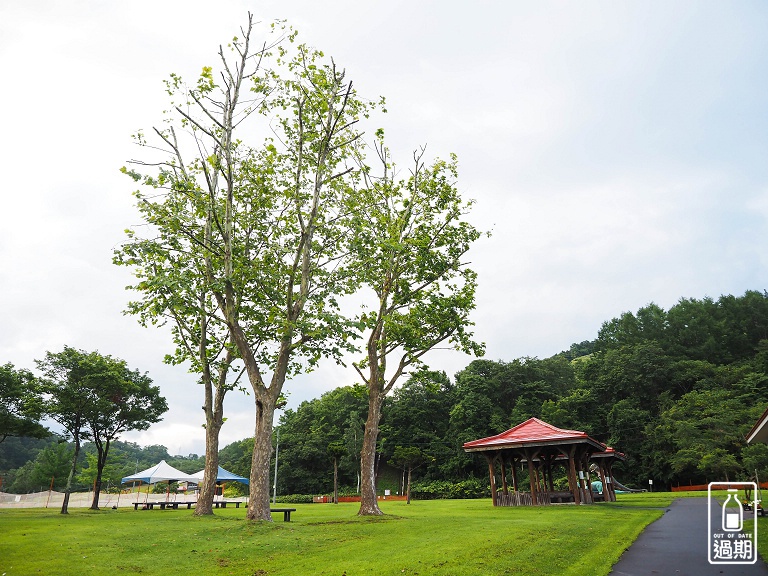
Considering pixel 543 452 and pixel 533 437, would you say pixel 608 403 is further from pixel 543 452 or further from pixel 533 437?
pixel 533 437

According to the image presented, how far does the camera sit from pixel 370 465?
1900 centimetres

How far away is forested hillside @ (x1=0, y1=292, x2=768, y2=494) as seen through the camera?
5000cm

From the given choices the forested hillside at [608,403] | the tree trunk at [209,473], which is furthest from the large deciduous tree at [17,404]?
the forested hillside at [608,403]

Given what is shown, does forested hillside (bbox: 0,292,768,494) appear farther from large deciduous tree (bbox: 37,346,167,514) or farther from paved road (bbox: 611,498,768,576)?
paved road (bbox: 611,498,768,576)

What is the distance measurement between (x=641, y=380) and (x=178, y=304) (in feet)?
181

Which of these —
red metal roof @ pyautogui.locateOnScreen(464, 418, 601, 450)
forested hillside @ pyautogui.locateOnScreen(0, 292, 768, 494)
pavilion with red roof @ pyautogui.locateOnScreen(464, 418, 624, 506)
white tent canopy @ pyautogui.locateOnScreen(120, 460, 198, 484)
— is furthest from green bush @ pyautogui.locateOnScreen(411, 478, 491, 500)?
red metal roof @ pyautogui.locateOnScreen(464, 418, 601, 450)

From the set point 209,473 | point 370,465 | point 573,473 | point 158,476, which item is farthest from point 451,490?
point 209,473

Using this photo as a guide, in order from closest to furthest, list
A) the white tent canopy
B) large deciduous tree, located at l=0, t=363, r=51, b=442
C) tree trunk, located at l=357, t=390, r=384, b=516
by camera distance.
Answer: tree trunk, located at l=357, t=390, r=384, b=516
large deciduous tree, located at l=0, t=363, r=51, b=442
the white tent canopy

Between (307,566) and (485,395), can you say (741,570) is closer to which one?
(307,566)

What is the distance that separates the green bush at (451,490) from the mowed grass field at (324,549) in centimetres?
3598

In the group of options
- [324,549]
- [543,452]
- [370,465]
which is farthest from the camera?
[543,452]

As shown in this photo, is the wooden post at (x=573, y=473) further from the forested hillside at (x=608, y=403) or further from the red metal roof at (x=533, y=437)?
the forested hillside at (x=608, y=403)

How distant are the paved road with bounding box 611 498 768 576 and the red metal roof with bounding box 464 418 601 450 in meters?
8.84

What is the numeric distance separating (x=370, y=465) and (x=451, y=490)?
1368 inches
